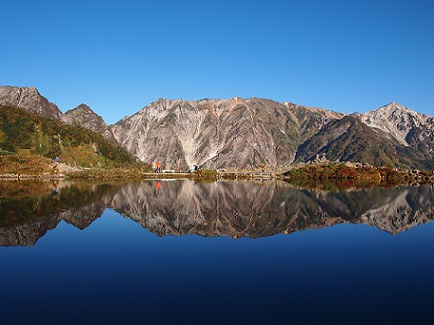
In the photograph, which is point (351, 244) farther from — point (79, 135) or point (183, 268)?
point (79, 135)

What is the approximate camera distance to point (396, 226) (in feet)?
120

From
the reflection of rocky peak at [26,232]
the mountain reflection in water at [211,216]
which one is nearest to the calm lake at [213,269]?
the reflection of rocky peak at [26,232]

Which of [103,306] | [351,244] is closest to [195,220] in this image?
[351,244]

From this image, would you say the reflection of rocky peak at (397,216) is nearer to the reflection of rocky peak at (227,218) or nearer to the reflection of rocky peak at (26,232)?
the reflection of rocky peak at (227,218)

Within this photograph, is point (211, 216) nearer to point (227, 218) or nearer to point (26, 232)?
point (227, 218)

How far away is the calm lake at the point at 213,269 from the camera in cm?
1436

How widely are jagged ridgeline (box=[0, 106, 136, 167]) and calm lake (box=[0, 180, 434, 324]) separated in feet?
399

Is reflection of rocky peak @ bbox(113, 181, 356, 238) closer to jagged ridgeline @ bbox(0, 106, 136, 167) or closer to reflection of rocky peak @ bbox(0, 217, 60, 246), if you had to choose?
reflection of rocky peak @ bbox(0, 217, 60, 246)

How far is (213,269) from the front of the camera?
20.3 m

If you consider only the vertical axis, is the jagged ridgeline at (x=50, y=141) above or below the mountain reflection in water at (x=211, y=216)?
above

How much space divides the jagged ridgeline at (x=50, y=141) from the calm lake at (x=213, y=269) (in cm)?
12169

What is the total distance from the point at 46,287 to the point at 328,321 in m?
11.4

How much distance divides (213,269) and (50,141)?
510 feet

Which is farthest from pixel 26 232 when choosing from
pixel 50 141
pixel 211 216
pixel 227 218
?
pixel 50 141
